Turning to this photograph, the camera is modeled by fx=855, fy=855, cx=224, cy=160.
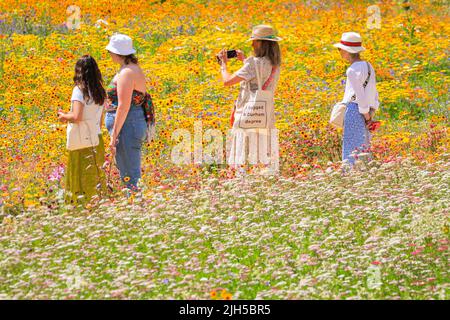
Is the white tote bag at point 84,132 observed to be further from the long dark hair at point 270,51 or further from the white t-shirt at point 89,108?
the long dark hair at point 270,51

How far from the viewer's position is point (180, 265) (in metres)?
5.36

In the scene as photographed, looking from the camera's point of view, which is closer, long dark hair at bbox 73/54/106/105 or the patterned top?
long dark hair at bbox 73/54/106/105

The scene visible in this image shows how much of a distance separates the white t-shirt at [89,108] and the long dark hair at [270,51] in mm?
1407

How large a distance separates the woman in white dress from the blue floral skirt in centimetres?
65

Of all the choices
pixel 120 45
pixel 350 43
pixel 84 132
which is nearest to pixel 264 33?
pixel 350 43

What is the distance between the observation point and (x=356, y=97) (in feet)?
24.4

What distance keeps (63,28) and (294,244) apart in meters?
9.41

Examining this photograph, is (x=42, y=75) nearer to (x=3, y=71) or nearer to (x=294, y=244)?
(x=3, y=71)

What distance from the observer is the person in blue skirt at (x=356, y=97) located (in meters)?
7.35

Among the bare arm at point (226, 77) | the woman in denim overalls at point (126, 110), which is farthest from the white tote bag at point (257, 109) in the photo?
the woman in denim overalls at point (126, 110)

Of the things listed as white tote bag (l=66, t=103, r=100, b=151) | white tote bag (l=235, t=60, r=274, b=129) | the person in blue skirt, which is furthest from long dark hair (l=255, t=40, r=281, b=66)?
white tote bag (l=66, t=103, r=100, b=151)

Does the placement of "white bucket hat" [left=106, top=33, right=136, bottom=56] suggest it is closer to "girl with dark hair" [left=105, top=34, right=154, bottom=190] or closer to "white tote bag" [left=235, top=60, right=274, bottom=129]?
"girl with dark hair" [left=105, top=34, right=154, bottom=190]

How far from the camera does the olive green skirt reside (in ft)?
22.9

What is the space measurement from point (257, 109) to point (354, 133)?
0.97m
